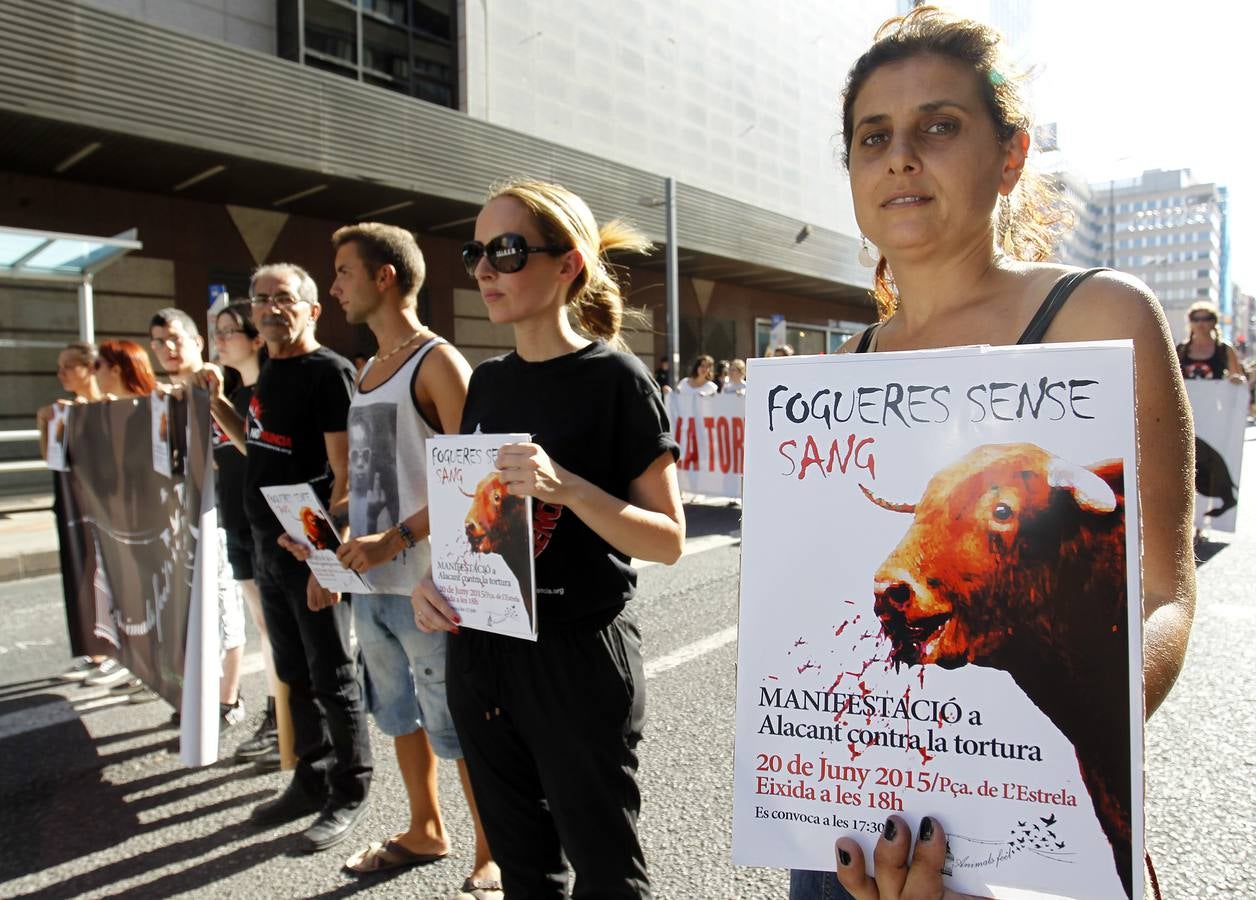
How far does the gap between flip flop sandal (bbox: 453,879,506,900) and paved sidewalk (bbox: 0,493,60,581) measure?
5.89 metres

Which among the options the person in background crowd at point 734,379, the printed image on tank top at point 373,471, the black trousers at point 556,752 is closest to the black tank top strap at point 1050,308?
the black trousers at point 556,752

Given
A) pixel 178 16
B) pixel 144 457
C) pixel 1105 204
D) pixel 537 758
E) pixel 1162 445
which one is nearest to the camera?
pixel 1162 445

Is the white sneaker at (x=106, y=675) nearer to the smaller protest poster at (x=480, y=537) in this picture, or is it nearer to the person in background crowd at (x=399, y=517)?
the person in background crowd at (x=399, y=517)

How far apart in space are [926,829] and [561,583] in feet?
3.31

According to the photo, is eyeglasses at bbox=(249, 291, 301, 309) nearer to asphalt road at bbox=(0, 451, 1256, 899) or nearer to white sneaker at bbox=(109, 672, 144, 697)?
asphalt road at bbox=(0, 451, 1256, 899)

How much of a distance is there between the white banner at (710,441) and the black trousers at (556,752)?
8292 millimetres

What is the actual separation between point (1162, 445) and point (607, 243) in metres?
1.54

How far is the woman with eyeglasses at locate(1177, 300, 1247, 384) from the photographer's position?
25.7ft

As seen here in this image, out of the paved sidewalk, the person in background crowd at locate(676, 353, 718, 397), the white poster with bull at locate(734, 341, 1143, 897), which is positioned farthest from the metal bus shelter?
the white poster with bull at locate(734, 341, 1143, 897)

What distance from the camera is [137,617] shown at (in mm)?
3756

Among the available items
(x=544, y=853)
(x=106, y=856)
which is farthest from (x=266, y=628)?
(x=544, y=853)

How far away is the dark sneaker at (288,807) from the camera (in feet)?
10.1

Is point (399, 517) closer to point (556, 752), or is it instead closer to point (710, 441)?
point (556, 752)

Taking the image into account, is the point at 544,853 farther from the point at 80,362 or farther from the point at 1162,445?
the point at 80,362
